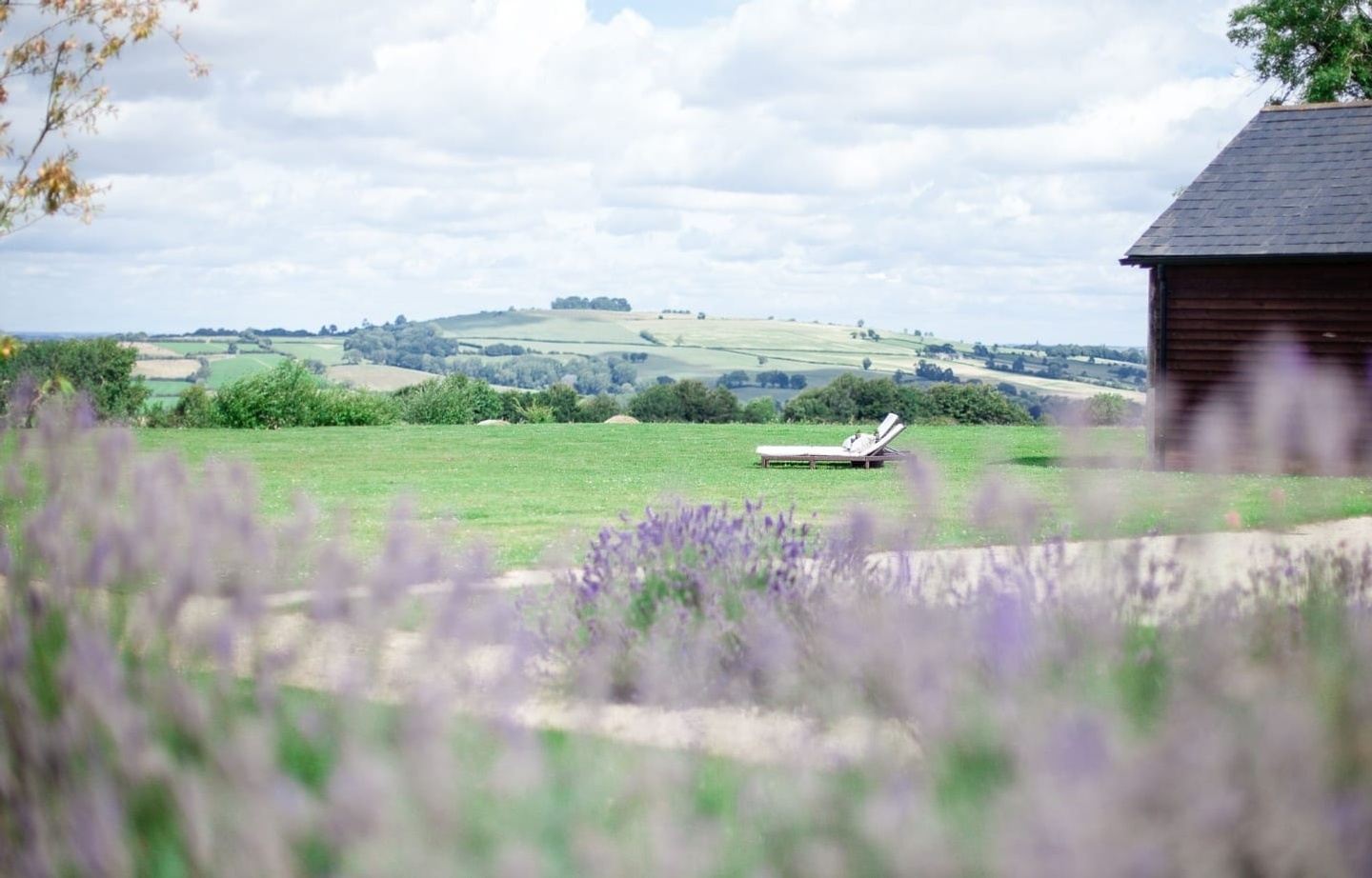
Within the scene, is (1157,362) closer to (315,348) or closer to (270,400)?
(270,400)

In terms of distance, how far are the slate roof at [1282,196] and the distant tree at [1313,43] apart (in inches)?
399

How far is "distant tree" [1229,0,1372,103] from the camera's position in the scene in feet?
90.7

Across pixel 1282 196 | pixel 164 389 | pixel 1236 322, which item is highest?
pixel 1282 196

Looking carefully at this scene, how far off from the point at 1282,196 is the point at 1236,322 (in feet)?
5.71

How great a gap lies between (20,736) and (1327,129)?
18853 millimetres

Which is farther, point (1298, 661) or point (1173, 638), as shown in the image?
point (1173, 638)

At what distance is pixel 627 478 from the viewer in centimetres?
1695

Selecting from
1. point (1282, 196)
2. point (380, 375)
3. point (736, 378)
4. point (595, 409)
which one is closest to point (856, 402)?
point (595, 409)

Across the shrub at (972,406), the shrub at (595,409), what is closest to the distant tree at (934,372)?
the shrub at (972,406)

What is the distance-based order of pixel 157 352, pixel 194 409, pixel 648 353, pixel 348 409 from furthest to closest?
1. pixel 648 353
2. pixel 157 352
3. pixel 348 409
4. pixel 194 409

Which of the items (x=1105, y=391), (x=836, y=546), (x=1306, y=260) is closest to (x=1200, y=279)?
(x=1306, y=260)

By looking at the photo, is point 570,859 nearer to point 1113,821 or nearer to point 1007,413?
point 1113,821

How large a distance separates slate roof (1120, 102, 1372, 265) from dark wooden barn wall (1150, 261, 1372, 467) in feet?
1.20

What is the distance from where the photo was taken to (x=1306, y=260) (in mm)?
16703
